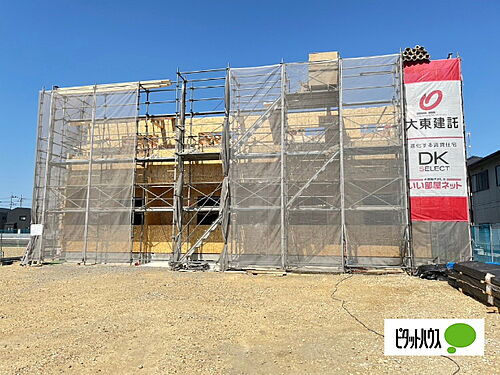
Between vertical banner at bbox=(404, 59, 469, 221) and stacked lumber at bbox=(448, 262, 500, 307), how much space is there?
9.80ft

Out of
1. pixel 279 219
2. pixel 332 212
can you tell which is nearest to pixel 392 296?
pixel 332 212

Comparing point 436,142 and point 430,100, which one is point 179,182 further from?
point 430,100

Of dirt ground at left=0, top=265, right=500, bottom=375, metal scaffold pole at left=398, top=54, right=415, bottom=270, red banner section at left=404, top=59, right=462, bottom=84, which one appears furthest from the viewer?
red banner section at left=404, top=59, right=462, bottom=84

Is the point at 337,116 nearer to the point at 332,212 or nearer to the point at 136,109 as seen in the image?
the point at 332,212

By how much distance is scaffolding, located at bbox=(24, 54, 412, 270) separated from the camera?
473 inches

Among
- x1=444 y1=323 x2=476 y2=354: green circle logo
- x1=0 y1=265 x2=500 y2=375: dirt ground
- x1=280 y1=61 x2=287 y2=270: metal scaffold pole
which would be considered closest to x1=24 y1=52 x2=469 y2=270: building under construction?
x1=280 y1=61 x2=287 y2=270: metal scaffold pole

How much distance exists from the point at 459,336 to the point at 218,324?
3.60 metres

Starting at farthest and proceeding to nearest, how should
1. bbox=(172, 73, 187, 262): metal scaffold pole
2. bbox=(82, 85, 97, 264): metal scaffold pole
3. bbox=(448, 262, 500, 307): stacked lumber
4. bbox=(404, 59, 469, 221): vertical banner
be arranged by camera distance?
bbox=(82, 85, 97, 264): metal scaffold pole, bbox=(172, 73, 187, 262): metal scaffold pole, bbox=(404, 59, 469, 221): vertical banner, bbox=(448, 262, 500, 307): stacked lumber

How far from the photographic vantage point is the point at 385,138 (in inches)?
482

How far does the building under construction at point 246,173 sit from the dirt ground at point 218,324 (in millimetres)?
2032

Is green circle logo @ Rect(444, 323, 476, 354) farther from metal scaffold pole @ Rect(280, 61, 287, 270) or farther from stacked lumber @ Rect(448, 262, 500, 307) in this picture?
metal scaffold pole @ Rect(280, 61, 287, 270)

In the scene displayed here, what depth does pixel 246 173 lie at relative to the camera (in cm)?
1320

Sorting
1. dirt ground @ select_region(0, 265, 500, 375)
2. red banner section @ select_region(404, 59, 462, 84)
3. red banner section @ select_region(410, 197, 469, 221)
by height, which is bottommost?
dirt ground @ select_region(0, 265, 500, 375)

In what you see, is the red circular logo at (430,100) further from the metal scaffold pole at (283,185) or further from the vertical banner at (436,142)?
the metal scaffold pole at (283,185)
